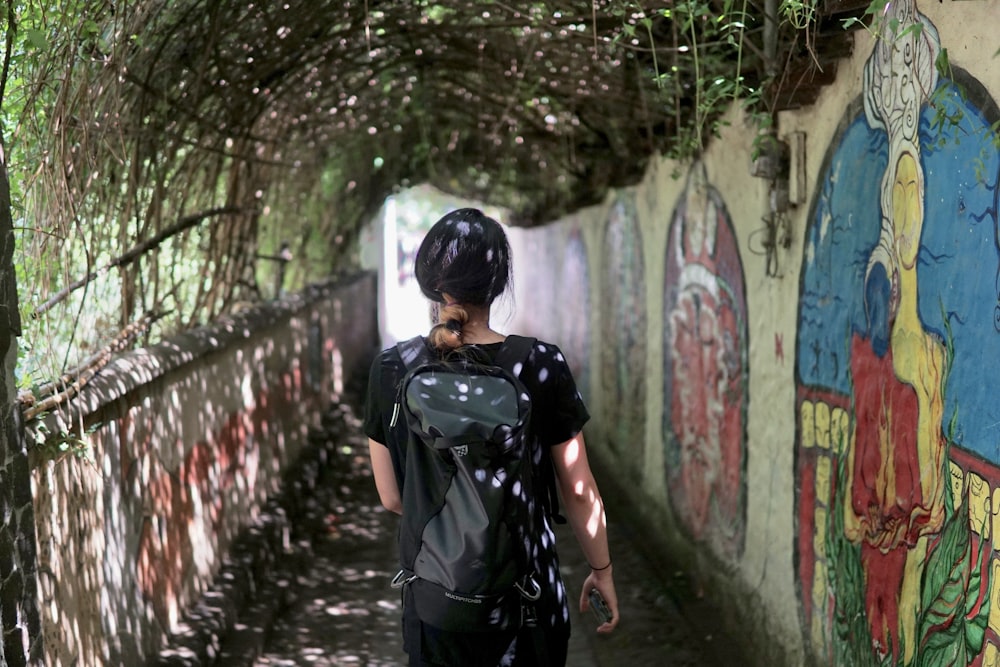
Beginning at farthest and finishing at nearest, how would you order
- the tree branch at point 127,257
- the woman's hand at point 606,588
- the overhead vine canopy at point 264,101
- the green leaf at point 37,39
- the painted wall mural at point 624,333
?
the painted wall mural at point 624,333, the overhead vine canopy at point 264,101, the tree branch at point 127,257, the green leaf at point 37,39, the woman's hand at point 606,588

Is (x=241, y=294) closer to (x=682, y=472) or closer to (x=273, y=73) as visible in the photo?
(x=273, y=73)

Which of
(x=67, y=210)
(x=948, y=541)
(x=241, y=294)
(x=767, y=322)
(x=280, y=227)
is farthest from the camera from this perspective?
(x=280, y=227)

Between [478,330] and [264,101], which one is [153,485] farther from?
[264,101]

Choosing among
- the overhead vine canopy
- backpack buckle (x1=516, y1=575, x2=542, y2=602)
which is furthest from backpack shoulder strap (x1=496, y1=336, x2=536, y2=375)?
the overhead vine canopy

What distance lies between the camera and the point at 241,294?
7.98 meters

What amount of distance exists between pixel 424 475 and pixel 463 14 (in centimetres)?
430

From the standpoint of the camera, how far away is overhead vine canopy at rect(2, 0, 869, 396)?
3.62 meters

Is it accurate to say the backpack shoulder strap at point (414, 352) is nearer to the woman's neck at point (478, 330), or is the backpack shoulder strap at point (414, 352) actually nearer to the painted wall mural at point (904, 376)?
the woman's neck at point (478, 330)

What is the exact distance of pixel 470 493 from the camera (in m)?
2.33

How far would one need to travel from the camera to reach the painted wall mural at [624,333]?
7891mm

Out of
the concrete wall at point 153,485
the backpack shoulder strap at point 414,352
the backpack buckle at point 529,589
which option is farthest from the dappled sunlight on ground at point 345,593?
the backpack shoulder strap at point 414,352

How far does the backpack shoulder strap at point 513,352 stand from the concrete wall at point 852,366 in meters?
1.14

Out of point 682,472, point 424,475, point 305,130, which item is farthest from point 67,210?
point 305,130

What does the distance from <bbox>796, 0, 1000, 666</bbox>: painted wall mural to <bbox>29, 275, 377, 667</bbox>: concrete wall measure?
2.53 metres
